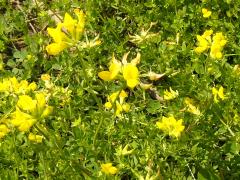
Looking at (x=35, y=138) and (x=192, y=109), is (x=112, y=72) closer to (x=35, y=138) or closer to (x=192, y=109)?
(x=35, y=138)

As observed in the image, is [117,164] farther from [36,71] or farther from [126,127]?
[36,71]

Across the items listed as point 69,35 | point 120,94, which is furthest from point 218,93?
point 69,35

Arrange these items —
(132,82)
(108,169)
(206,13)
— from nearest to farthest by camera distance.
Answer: (132,82), (108,169), (206,13)

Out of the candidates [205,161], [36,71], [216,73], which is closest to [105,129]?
[205,161]

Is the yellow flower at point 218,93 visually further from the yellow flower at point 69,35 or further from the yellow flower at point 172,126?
the yellow flower at point 69,35

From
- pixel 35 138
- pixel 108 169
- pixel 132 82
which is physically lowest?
pixel 108 169

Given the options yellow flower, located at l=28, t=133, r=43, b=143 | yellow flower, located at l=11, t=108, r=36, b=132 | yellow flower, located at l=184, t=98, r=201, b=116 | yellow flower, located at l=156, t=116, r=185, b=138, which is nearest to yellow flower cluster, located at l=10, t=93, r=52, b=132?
yellow flower, located at l=11, t=108, r=36, b=132

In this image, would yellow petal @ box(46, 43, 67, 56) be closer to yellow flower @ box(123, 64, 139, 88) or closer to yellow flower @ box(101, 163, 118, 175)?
yellow flower @ box(123, 64, 139, 88)
